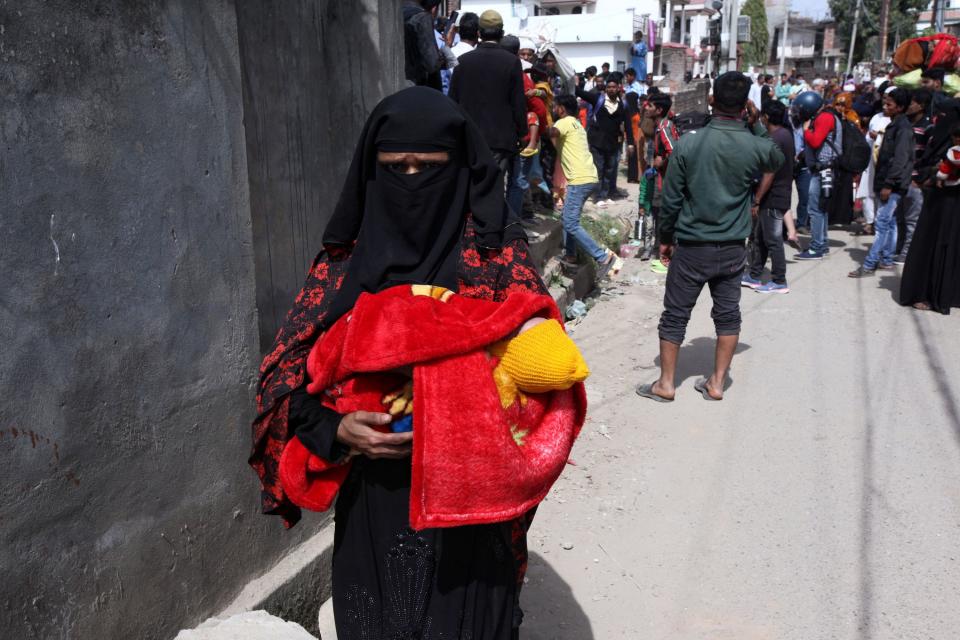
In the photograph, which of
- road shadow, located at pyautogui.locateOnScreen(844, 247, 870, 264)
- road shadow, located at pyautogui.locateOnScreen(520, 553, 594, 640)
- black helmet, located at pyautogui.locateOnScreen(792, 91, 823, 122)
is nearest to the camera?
road shadow, located at pyautogui.locateOnScreen(520, 553, 594, 640)

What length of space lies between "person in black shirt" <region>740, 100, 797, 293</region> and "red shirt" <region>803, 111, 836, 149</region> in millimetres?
1279

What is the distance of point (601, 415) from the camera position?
221 inches

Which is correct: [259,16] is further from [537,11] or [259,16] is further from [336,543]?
[537,11]

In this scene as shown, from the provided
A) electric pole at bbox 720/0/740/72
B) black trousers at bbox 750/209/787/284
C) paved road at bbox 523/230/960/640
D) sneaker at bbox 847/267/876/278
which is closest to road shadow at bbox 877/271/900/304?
sneaker at bbox 847/267/876/278

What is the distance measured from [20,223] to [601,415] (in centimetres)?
419

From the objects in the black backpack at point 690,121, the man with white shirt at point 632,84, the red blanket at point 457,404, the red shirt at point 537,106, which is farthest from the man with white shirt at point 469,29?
the man with white shirt at point 632,84

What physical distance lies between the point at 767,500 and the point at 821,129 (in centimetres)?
692

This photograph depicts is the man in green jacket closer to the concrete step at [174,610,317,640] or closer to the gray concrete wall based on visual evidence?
the gray concrete wall

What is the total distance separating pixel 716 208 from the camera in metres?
5.32

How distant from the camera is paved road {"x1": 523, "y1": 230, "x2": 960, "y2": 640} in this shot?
3547 millimetres

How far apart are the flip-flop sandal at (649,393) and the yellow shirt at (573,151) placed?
2.95 meters

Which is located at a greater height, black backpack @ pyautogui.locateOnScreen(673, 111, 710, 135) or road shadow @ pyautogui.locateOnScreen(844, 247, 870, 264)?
black backpack @ pyautogui.locateOnScreen(673, 111, 710, 135)

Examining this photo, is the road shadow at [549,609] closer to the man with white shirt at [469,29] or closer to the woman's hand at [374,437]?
the woman's hand at [374,437]

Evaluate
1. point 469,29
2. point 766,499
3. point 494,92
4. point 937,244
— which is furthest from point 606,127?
point 766,499
